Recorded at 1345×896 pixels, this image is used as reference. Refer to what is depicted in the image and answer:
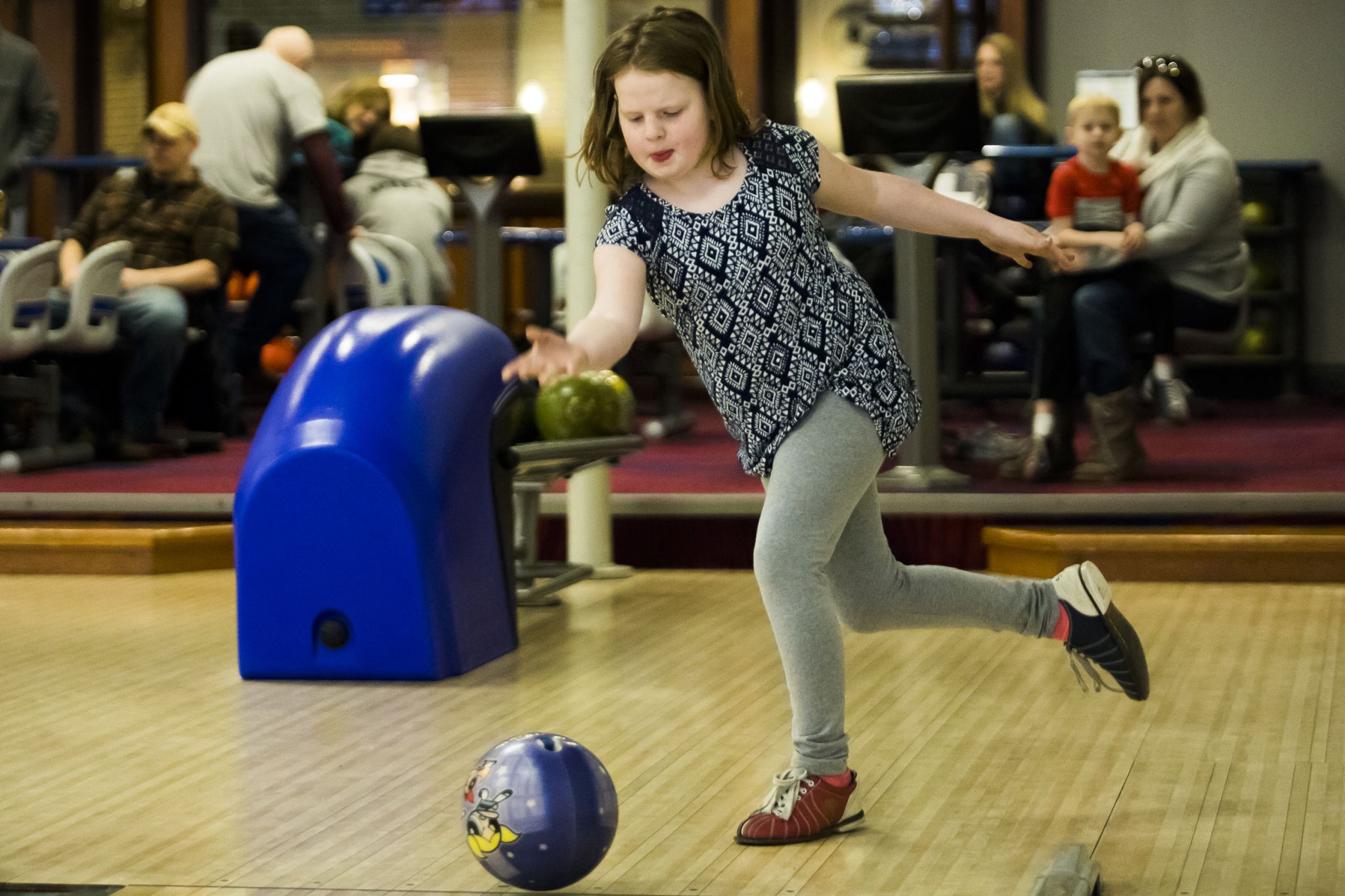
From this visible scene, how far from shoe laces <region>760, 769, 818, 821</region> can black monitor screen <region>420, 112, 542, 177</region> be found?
351 cm

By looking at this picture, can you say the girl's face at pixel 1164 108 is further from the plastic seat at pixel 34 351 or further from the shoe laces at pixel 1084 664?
the plastic seat at pixel 34 351

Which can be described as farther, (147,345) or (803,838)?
(147,345)

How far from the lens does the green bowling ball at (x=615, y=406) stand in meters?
4.30

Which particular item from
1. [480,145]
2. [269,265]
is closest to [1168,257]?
[480,145]

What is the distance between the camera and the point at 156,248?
6.24 meters

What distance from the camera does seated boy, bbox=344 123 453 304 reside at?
700 cm

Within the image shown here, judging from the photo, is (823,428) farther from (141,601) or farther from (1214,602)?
(141,601)

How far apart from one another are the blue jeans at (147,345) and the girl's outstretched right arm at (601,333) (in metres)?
3.95

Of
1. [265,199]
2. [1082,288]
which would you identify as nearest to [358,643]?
[1082,288]

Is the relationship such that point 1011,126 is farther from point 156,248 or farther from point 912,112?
point 156,248

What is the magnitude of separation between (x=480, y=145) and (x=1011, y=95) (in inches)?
105

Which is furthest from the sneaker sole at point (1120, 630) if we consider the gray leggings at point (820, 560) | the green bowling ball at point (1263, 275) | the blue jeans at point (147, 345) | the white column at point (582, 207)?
the green bowling ball at point (1263, 275)

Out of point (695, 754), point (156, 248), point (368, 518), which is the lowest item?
point (695, 754)

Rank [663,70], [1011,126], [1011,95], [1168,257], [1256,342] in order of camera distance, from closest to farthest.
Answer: [663,70], [1168,257], [1011,126], [1011,95], [1256,342]
